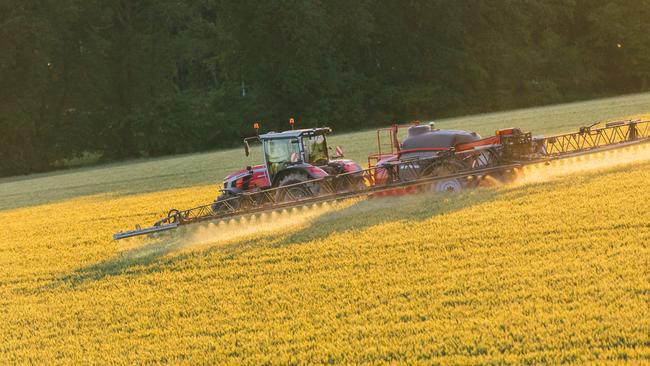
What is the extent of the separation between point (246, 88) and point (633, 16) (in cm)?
3363

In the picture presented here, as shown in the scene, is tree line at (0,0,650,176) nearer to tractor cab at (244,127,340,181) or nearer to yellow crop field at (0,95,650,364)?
tractor cab at (244,127,340,181)

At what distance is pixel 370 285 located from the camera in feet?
32.8

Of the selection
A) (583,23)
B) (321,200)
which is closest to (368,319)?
(321,200)

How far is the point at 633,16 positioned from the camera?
220 ft

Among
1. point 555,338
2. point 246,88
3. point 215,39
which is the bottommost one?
point 555,338

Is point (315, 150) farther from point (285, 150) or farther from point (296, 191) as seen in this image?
point (296, 191)

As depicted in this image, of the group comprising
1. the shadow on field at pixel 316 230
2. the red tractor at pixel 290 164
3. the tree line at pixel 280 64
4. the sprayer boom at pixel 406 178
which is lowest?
the shadow on field at pixel 316 230

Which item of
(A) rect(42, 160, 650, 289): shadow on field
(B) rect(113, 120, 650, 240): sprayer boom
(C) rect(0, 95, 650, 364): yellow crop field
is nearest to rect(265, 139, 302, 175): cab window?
(B) rect(113, 120, 650, 240): sprayer boom

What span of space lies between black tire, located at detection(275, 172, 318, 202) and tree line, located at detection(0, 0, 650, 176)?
46577 mm

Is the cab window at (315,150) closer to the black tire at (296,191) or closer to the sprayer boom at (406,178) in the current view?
the black tire at (296,191)

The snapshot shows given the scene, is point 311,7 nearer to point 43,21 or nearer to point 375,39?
point 375,39

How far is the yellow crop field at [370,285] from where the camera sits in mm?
7723

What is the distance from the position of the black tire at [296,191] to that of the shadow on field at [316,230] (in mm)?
535

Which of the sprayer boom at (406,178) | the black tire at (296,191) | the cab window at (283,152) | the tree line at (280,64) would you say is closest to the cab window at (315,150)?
the cab window at (283,152)
